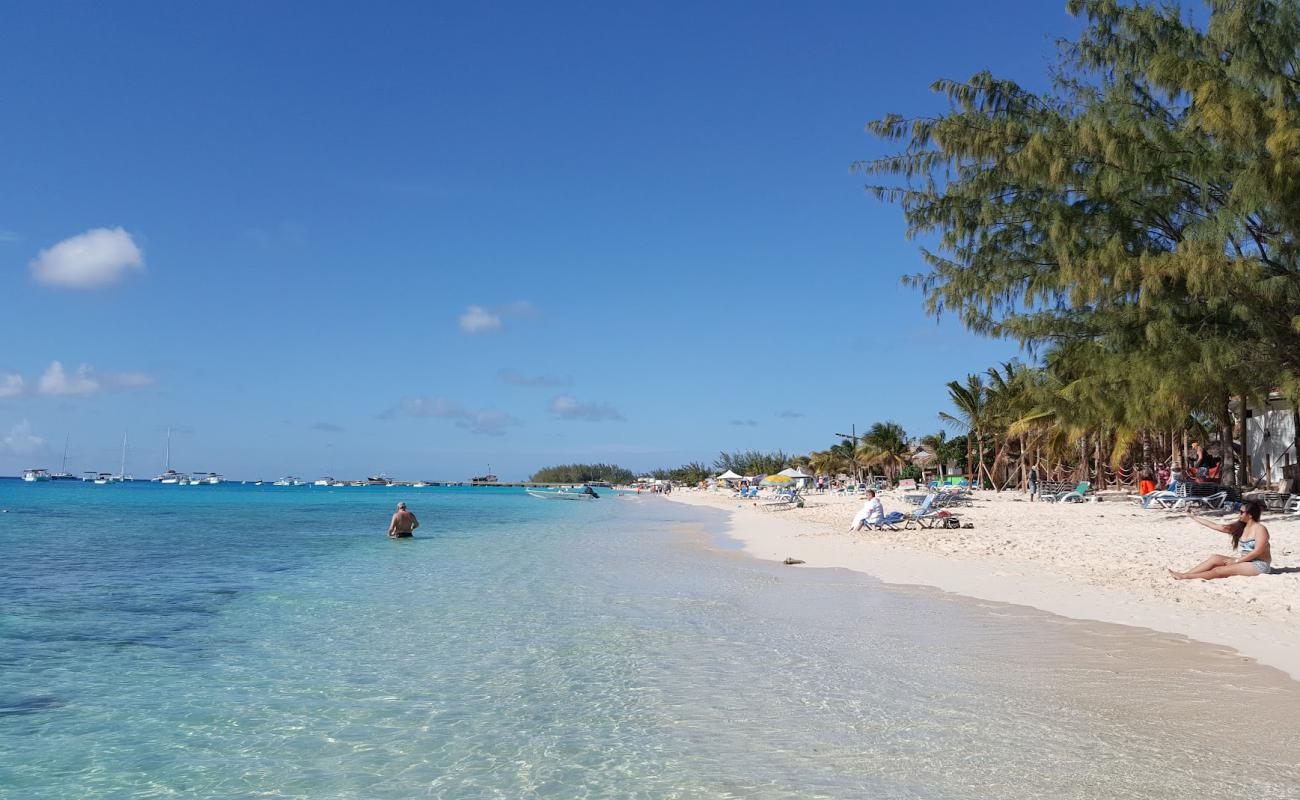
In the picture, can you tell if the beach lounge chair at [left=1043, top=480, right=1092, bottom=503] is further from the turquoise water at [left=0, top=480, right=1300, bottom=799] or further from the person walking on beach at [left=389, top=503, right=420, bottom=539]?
the person walking on beach at [left=389, top=503, right=420, bottom=539]

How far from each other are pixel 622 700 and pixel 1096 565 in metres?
10.1

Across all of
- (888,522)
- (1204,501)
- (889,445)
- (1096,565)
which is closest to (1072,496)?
(1204,501)

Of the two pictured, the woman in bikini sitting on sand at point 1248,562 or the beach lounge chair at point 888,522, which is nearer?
the woman in bikini sitting on sand at point 1248,562

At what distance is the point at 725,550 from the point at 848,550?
3.59m

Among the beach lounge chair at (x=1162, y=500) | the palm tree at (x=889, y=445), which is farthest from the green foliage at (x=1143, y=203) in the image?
the palm tree at (x=889, y=445)

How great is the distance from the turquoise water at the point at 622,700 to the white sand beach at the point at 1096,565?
2.51 ft

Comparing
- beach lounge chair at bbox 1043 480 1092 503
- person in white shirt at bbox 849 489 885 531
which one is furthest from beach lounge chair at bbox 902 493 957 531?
beach lounge chair at bbox 1043 480 1092 503

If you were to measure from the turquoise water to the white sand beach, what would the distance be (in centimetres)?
77

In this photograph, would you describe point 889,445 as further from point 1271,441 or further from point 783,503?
point 1271,441

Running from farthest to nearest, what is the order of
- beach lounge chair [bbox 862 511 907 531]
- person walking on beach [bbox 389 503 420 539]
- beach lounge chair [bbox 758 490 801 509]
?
beach lounge chair [bbox 758 490 801 509], person walking on beach [bbox 389 503 420 539], beach lounge chair [bbox 862 511 907 531]

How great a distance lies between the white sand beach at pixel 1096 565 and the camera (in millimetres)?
8977

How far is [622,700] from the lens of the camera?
6.73 meters

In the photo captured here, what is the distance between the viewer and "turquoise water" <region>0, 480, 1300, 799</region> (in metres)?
5.00

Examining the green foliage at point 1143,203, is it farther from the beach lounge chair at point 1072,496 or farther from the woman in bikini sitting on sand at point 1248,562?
the beach lounge chair at point 1072,496
